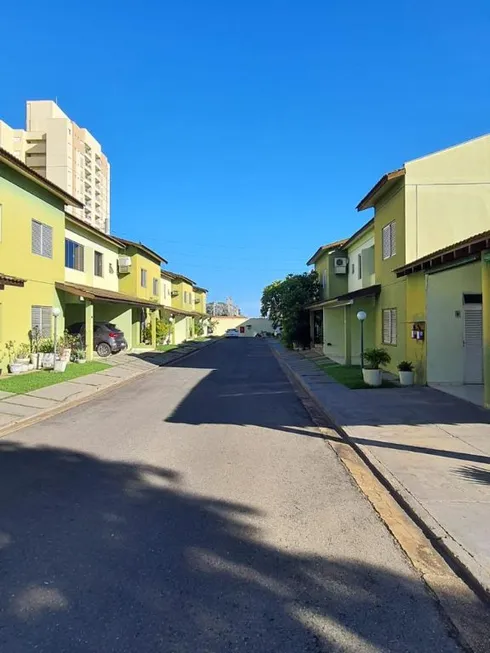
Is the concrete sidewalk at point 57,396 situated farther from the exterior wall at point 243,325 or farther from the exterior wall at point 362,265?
the exterior wall at point 243,325

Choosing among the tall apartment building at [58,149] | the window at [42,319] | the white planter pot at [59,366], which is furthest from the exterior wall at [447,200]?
the tall apartment building at [58,149]

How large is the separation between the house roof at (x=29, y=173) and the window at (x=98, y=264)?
6.22 metres

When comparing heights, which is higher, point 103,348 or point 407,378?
point 103,348

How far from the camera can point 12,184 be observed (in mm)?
17078

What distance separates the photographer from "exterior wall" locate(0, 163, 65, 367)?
16.6m

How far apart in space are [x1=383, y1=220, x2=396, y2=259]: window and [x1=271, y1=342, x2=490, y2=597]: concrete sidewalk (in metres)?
5.60

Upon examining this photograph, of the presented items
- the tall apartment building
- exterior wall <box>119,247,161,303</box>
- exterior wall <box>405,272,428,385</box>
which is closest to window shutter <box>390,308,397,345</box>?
exterior wall <box>405,272,428,385</box>

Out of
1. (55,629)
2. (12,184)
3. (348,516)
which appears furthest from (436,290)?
(12,184)

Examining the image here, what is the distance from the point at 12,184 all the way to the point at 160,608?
17055mm

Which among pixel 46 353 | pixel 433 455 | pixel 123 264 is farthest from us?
pixel 123 264

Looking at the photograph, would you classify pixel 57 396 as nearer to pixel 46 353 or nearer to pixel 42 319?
pixel 46 353

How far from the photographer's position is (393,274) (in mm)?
16688

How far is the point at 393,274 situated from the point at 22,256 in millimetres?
12856

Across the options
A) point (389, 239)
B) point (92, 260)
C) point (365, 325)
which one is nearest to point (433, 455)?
point (389, 239)
